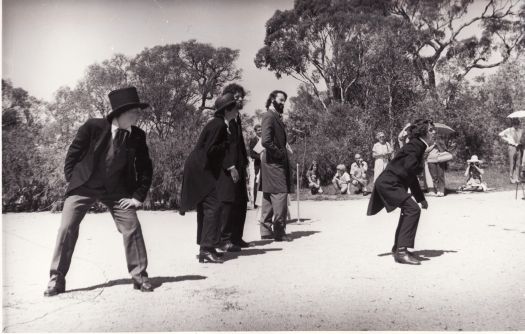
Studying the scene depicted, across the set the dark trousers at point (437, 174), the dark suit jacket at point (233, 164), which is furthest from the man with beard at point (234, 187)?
the dark trousers at point (437, 174)

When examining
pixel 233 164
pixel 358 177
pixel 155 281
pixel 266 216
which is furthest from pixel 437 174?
pixel 155 281

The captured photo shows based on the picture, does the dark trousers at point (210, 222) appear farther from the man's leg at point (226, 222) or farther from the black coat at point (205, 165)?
the man's leg at point (226, 222)

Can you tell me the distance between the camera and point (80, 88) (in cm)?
758

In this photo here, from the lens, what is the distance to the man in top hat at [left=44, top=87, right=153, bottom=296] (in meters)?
4.87

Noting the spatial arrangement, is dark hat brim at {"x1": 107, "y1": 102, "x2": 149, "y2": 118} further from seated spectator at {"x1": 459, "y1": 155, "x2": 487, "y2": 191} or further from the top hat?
seated spectator at {"x1": 459, "y1": 155, "x2": 487, "y2": 191}

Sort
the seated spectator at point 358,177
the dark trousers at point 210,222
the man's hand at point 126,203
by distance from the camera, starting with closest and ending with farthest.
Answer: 1. the man's hand at point 126,203
2. the dark trousers at point 210,222
3. the seated spectator at point 358,177

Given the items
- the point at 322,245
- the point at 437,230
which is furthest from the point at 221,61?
the point at 437,230

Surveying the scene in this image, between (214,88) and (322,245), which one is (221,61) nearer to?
(214,88)

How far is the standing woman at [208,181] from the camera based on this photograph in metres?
6.29

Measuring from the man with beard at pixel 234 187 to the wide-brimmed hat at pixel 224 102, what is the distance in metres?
0.05

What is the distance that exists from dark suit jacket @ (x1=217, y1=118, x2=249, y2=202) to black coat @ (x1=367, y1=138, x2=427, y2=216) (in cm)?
Answer: 149

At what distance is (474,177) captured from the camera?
1566cm

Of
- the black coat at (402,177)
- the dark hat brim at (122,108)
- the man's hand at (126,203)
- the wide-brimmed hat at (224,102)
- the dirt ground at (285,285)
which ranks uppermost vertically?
the wide-brimmed hat at (224,102)

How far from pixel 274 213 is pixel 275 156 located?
0.71 m
